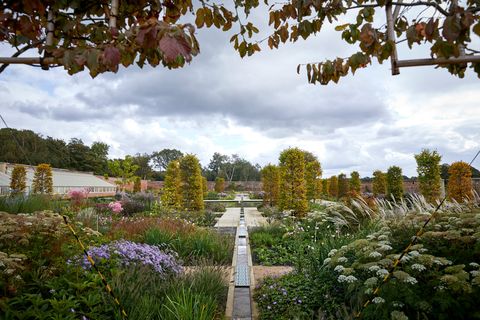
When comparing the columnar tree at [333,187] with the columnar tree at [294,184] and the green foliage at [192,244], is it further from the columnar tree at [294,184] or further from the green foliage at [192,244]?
the green foliage at [192,244]

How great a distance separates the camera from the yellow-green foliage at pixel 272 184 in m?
18.4

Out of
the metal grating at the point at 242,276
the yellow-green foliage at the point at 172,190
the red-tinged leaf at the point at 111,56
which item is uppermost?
the red-tinged leaf at the point at 111,56

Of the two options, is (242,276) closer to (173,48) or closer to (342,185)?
(173,48)

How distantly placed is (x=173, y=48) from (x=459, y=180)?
50.2 ft

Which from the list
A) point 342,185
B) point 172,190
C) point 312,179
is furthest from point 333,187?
point 172,190

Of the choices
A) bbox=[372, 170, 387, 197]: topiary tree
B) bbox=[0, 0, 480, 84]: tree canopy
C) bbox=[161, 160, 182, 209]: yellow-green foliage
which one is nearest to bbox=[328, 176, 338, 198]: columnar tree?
bbox=[372, 170, 387, 197]: topiary tree

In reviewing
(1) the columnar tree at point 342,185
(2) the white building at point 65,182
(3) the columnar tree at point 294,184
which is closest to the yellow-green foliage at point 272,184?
(3) the columnar tree at point 294,184

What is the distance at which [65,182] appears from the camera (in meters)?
24.5

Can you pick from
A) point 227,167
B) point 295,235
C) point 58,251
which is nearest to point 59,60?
point 58,251

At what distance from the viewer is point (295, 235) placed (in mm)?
7137

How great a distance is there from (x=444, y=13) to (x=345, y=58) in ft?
2.81

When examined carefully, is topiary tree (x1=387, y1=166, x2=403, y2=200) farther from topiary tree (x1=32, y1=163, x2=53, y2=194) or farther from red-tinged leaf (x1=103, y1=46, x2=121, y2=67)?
topiary tree (x1=32, y1=163, x2=53, y2=194)

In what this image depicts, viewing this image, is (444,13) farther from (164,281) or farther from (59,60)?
(164,281)

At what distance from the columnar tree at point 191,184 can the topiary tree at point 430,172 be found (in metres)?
9.52
